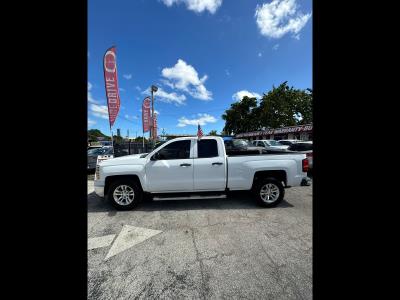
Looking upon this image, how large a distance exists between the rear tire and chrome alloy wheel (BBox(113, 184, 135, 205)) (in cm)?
301

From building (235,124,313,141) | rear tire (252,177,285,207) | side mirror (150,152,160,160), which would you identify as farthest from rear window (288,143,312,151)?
building (235,124,313,141)

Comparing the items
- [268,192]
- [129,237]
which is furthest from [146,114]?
[129,237]

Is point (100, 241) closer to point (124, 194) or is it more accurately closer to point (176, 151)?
point (124, 194)

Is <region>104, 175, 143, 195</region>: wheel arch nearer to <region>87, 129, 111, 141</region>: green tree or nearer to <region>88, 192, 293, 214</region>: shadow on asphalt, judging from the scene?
<region>88, 192, 293, 214</region>: shadow on asphalt

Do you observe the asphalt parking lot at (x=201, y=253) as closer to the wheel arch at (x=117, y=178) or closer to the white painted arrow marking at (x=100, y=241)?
the white painted arrow marking at (x=100, y=241)

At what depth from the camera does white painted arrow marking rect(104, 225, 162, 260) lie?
3043 mm

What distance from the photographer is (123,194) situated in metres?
4.64

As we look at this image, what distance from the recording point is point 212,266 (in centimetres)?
258

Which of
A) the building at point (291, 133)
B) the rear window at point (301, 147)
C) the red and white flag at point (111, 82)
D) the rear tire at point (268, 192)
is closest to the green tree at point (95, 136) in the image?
the building at point (291, 133)

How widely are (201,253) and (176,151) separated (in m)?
2.55

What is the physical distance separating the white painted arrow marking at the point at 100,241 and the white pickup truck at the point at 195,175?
3.99 ft
